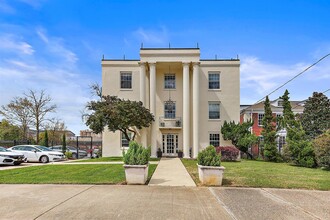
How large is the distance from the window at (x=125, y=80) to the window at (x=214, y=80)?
315 inches

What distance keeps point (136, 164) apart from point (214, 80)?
18.3 metres

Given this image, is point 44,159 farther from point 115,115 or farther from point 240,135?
point 240,135

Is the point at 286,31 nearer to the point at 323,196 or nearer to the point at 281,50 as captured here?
the point at 281,50

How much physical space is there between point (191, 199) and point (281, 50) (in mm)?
13284

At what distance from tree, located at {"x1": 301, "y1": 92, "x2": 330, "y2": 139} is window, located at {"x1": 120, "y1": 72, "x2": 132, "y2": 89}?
734 inches

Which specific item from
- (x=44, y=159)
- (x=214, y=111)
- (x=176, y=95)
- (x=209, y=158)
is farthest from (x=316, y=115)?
(x=44, y=159)

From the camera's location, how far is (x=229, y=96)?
2589 cm

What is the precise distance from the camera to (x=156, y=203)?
661 centimetres

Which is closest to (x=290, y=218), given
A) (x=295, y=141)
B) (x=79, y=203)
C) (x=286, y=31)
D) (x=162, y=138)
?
(x=79, y=203)

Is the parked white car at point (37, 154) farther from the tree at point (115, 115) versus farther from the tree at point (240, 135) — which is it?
the tree at point (240, 135)

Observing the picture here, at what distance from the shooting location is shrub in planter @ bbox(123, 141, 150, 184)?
9.27 meters

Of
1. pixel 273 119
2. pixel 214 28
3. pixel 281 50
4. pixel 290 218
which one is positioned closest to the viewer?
pixel 290 218

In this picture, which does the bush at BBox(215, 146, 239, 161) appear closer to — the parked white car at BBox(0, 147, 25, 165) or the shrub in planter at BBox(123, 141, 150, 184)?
the shrub in planter at BBox(123, 141, 150, 184)

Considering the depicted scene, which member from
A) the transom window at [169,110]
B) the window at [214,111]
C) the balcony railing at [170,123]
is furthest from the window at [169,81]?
the window at [214,111]
